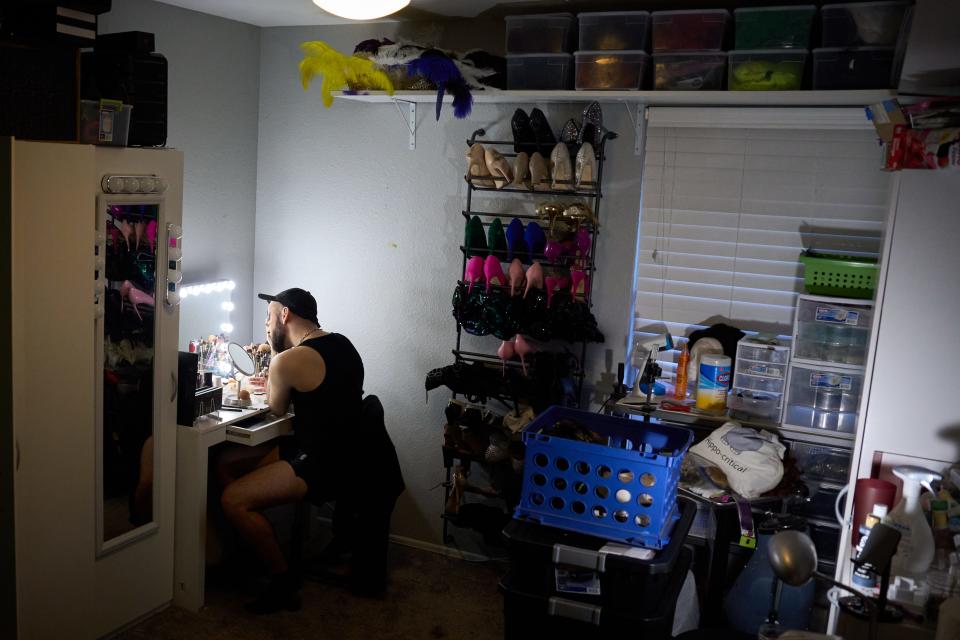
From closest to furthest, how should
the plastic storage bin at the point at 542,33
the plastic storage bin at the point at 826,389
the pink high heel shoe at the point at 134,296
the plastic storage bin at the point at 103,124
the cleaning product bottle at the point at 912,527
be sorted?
the cleaning product bottle at the point at 912,527, the plastic storage bin at the point at 103,124, the pink high heel shoe at the point at 134,296, the plastic storage bin at the point at 826,389, the plastic storage bin at the point at 542,33

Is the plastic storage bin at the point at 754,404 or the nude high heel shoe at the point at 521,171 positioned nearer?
the plastic storage bin at the point at 754,404

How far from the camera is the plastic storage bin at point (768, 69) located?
125 inches

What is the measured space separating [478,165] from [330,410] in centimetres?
120

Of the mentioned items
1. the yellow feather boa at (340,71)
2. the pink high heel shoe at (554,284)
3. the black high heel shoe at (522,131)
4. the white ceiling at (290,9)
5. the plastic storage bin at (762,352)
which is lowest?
the plastic storage bin at (762,352)

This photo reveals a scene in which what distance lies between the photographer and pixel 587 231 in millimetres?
3707

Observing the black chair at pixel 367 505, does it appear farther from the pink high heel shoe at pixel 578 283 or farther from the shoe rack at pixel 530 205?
the pink high heel shoe at pixel 578 283

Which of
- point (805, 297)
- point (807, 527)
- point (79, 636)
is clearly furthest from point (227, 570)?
point (805, 297)

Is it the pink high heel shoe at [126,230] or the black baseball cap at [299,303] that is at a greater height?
the pink high heel shoe at [126,230]

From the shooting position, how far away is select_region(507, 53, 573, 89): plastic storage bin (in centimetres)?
354

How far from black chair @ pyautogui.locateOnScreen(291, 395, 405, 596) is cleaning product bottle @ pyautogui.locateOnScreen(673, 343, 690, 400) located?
4.03ft

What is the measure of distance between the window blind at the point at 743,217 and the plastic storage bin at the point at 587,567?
1.44 metres

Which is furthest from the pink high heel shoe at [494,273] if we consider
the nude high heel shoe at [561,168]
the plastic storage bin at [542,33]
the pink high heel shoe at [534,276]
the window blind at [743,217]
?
the plastic storage bin at [542,33]

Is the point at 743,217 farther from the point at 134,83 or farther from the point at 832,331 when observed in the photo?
the point at 134,83

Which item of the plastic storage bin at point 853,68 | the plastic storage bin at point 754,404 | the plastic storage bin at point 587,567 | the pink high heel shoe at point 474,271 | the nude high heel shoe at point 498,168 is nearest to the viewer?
the plastic storage bin at point 587,567
